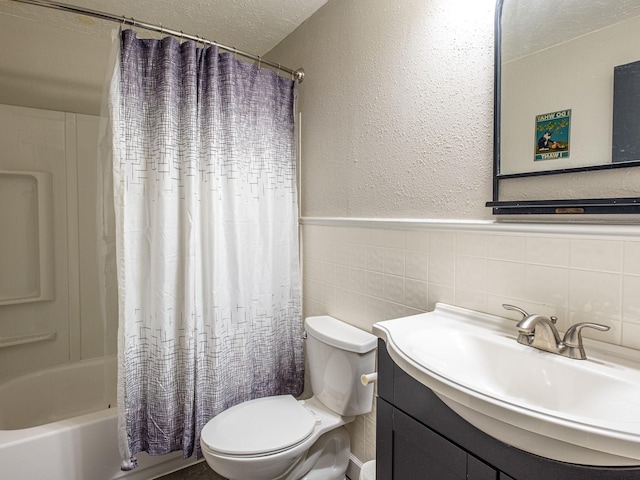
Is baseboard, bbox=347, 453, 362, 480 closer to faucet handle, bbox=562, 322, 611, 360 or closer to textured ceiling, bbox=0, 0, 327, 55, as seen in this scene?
faucet handle, bbox=562, 322, 611, 360

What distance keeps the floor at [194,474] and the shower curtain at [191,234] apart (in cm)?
24

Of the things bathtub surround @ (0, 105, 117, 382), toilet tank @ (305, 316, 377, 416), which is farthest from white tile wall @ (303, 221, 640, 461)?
bathtub surround @ (0, 105, 117, 382)

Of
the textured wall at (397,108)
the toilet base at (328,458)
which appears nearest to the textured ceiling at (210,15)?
the textured wall at (397,108)

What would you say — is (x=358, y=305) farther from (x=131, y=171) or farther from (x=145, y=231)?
(x=131, y=171)

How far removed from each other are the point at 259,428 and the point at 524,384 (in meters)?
1.01

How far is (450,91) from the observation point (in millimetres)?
1206

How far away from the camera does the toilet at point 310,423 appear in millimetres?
1306

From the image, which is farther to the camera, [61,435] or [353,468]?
[353,468]

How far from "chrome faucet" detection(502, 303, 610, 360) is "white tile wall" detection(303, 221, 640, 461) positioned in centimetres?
10

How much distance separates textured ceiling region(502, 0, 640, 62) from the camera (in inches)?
33.9

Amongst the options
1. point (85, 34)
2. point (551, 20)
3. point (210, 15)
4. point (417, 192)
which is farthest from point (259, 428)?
point (85, 34)

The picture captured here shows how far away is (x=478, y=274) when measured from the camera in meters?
1.12

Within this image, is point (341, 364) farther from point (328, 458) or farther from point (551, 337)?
point (551, 337)

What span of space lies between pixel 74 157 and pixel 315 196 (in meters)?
1.53
